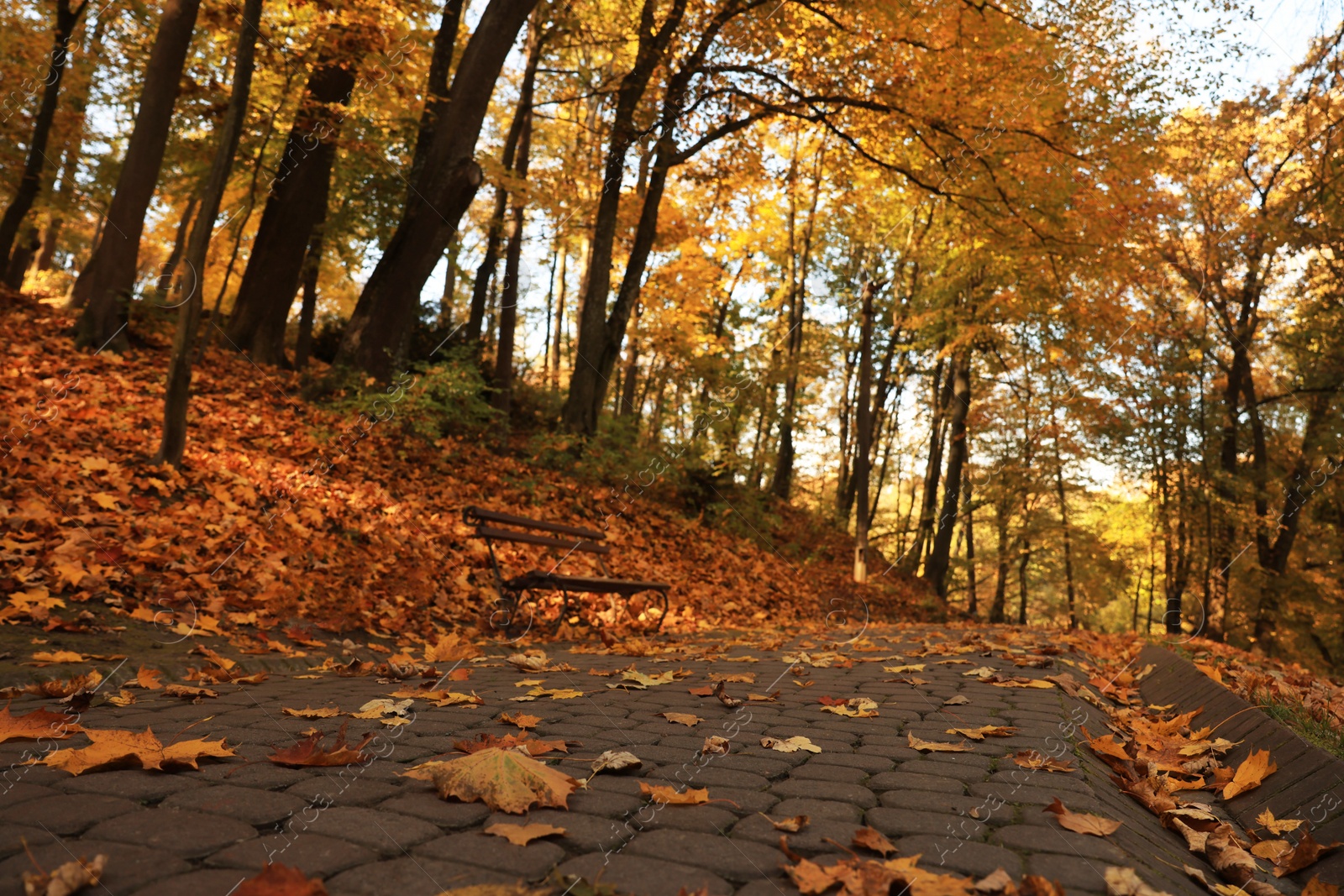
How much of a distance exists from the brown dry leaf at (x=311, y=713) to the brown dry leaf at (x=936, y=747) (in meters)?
2.15

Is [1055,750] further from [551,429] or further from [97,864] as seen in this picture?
[551,429]

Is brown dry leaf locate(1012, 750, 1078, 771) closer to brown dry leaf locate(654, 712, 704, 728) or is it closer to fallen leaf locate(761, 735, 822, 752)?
fallen leaf locate(761, 735, 822, 752)

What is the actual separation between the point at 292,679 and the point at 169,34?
7632 mm

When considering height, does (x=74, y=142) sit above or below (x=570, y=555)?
above

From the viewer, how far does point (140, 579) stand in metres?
5.27

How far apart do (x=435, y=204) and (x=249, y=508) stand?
498 centimetres

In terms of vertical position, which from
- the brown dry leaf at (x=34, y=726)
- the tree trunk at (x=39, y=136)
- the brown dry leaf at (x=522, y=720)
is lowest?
the brown dry leaf at (x=34, y=726)

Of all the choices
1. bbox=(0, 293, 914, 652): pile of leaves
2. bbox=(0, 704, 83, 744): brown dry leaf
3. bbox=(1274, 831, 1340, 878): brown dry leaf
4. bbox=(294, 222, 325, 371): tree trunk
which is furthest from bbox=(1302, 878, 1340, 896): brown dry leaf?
bbox=(294, 222, 325, 371): tree trunk

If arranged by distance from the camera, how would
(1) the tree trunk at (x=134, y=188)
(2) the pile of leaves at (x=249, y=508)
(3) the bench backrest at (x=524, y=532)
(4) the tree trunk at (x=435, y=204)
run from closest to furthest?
(2) the pile of leaves at (x=249, y=508) → (3) the bench backrest at (x=524, y=532) → (1) the tree trunk at (x=134, y=188) → (4) the tree trunk at (x=435, y=204)

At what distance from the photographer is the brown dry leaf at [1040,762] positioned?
2.68 metres

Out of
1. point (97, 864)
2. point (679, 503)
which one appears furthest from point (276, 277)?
point (97, 864)

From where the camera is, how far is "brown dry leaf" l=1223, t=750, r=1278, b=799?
112 inches

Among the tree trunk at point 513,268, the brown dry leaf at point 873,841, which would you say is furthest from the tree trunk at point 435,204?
the brown dry leaf at point 873,841

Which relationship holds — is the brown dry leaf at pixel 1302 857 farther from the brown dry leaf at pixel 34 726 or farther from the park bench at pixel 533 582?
the park bench at pixel 533 582
